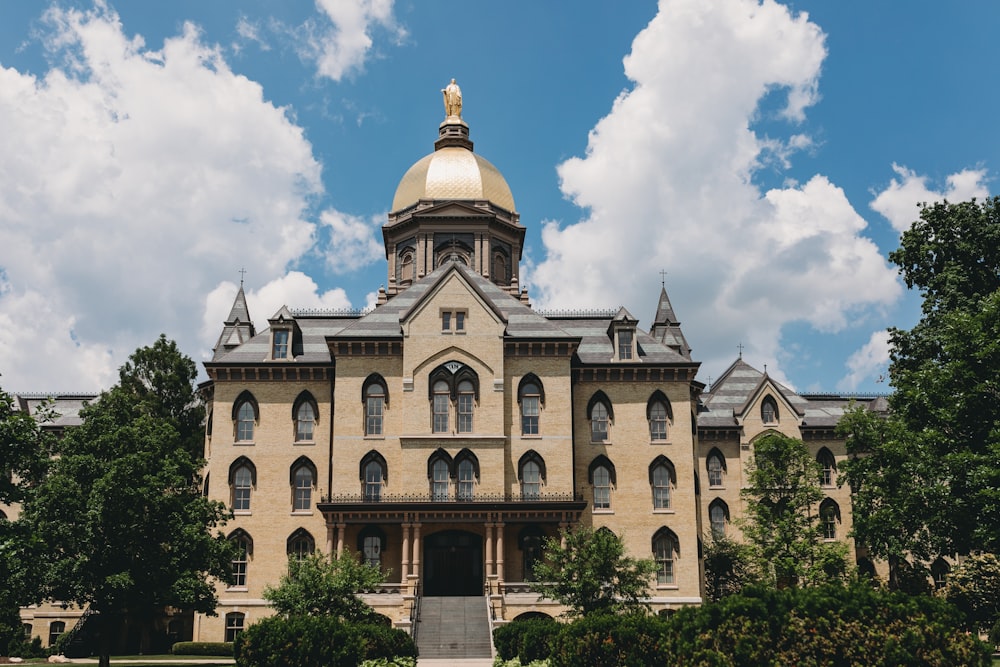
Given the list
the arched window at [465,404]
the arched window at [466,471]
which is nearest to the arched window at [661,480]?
the arched window at [466,471]

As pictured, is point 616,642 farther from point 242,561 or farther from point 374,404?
point 242,561

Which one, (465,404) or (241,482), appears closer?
(465,404)

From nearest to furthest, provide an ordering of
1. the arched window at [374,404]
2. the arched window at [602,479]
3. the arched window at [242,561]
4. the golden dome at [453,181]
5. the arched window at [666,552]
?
the arched window at [242,561], the arched window at [666,552], the arched window at [374,404], the arched window at [602,479], the golden dome at [453,181]

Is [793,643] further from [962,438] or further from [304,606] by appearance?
[304,606]

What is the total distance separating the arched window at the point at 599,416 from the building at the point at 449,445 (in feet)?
0.25

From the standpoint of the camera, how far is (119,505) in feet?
118

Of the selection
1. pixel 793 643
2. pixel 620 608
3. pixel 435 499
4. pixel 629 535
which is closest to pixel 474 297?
pixel 435 499

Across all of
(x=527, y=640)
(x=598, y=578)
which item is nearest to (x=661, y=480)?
(x=598, y=578)

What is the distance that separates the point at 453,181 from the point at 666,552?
3082 centimetres

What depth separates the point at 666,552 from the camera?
50688 millimetres

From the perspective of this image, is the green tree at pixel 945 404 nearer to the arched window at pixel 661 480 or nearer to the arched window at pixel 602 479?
the arched window at pixel 661 480

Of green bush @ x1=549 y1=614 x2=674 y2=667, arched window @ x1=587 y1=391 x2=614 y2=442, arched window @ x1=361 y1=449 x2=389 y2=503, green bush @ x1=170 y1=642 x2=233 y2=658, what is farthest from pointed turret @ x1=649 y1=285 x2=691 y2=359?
green bush @ x1=549 y1=614 x2=674 y2=667

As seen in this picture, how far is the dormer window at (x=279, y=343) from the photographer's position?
173 feet

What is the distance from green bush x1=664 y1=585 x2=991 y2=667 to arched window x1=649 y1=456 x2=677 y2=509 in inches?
1236
